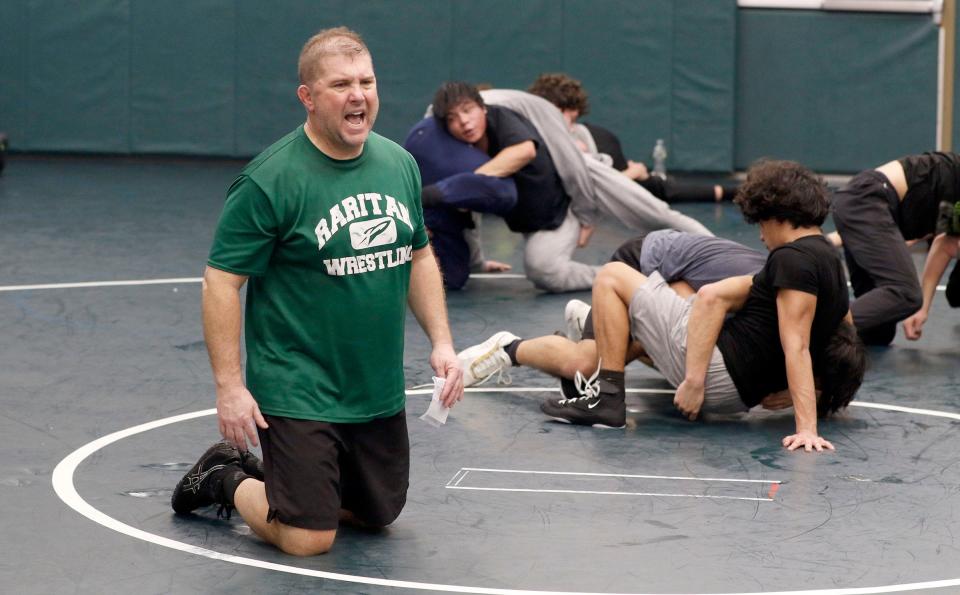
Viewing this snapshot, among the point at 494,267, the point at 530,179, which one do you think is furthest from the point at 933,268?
the point at 494,267

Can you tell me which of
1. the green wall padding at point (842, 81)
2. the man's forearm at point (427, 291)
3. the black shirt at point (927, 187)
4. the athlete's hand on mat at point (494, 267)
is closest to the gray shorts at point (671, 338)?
the man's forearm at point (427, 291)

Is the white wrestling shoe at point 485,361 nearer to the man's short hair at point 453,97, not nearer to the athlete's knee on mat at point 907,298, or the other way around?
the athlete's knee on mat at point 907,298

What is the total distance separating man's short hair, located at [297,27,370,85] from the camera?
4184 millimetres

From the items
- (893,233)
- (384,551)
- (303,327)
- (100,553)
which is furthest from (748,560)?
(893,233)

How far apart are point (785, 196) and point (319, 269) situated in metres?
2.02

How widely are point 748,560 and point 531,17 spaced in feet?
32.7

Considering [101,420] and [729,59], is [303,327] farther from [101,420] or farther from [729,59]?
[729,59]

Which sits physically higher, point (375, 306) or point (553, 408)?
point (375, 306)

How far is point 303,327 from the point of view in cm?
428

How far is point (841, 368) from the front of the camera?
5.73 meters

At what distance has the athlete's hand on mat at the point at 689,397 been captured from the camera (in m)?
5.69

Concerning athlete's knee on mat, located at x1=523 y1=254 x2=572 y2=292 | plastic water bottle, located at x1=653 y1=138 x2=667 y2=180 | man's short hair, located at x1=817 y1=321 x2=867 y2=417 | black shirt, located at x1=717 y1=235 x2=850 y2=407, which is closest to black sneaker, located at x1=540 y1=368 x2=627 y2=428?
black shirt, located at x1=717 y1=235 x2=850 y2=407

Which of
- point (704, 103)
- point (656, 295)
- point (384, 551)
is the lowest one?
point (384, 551)

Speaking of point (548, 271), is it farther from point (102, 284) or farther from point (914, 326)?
point (102, 284)
